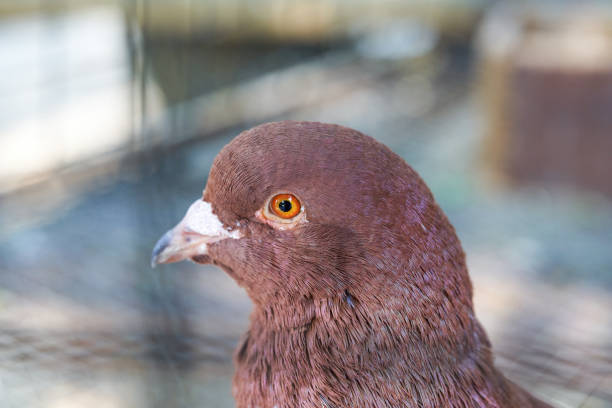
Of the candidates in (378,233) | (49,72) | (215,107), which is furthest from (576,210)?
(49,72)

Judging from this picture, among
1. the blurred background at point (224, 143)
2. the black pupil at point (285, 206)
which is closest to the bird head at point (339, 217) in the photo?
the black pupil at point (285, 206)

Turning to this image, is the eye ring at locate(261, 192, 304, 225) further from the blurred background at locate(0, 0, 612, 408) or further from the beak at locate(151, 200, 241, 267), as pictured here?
the blurred background at locate(0, 0, 612, 408)

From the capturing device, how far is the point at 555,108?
4711 millimetres

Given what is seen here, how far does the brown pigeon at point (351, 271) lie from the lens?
4.43ft

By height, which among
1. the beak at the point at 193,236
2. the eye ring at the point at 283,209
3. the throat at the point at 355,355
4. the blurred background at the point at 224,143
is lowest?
the blurred background at the point at 224,143

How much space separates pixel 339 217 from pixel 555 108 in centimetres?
374

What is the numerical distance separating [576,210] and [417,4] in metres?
4.71

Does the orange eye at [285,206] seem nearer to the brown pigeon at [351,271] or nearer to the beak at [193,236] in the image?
the brown pigeon at [351,271]

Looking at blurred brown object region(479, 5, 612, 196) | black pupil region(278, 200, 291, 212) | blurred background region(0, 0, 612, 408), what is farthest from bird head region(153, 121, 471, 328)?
blurred brown object region(479, 5, 612, 196)

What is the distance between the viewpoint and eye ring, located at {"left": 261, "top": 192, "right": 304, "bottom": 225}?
138 centimetres

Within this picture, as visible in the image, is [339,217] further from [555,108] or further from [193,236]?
[555,108]

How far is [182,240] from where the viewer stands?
1.52 m

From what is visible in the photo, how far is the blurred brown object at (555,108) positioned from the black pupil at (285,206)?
11.4 feet

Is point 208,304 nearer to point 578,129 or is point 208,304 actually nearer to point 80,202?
point 80,202
